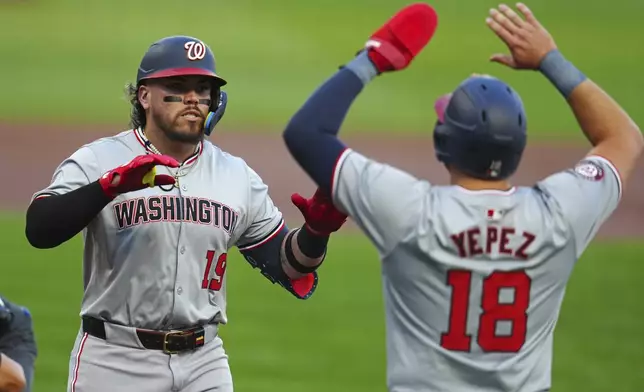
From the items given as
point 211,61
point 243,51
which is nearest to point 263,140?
point 243,51

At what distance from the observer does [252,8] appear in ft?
92.0

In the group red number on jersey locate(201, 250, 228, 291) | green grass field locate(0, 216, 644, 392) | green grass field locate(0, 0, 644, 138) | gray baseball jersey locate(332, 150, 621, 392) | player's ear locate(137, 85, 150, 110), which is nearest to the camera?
gray baseball jersey locate(332, 150, 621, 392)

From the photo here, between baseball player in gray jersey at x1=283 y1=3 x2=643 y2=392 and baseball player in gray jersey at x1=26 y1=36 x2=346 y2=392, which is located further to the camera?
baseball player in gray jersey at x1=26 y1=36 x2=346 y2=392

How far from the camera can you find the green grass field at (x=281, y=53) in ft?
70.8

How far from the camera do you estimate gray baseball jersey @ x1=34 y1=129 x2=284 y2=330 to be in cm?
488

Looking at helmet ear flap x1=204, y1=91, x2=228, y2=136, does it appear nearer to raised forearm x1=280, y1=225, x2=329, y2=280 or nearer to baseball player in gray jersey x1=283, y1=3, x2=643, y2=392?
raised forearm x1=280, y1=225, x2=329, y2=280

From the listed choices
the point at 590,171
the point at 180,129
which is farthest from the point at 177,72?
the point at 590,171

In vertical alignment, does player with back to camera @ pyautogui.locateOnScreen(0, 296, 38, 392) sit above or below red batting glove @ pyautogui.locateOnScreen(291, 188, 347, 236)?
below

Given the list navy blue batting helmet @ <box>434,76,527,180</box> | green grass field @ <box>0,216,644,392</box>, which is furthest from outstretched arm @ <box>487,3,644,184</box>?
green grass field @ <box>0,216,644,392</box>

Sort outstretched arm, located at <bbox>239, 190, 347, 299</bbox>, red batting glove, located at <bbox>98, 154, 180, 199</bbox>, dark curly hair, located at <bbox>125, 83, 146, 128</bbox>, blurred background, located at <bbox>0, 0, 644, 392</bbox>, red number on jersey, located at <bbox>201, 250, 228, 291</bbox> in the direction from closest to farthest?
red batting glove, located at <bbox>98, 154, 180, 199</bbox>
outstretched arm, located at <bbox>239, 190, 347, 299</bbox>
red number on jersey, located at <bbox>201, 250, 228, 291</bbox>
dark curly hair, located at <bbox>125, 83, 146, 128</bbox>
blurred background, located at <bbox>0, 0, 644, 392</bbox>

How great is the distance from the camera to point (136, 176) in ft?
14.4

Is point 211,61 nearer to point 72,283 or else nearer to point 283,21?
point 72,283

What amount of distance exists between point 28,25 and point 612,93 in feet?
41.6

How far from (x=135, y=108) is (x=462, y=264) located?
2.27 m
